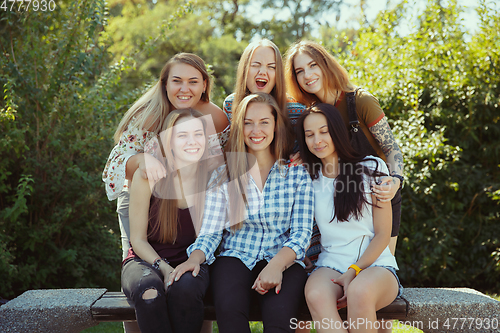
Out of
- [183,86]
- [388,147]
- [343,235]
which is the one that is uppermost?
[183,86]

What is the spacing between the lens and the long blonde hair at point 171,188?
247cm

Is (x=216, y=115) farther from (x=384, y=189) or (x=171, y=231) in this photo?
(x=384, y=189)

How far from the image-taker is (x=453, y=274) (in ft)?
14.0

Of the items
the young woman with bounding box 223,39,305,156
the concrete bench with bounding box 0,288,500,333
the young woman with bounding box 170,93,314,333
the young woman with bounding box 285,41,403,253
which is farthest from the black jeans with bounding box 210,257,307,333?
the young woman with bounding box 223,39,305,156

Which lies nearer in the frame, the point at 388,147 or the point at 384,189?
the point at 384,189

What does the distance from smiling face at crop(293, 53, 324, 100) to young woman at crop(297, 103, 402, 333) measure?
26cm

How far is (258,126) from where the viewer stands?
8.34 feet

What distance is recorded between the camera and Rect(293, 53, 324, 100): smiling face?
2768mm

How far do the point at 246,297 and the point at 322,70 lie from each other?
147cm

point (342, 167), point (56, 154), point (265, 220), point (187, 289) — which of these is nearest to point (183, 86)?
point (265, 220)

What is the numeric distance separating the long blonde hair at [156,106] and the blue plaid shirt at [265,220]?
2.01ft

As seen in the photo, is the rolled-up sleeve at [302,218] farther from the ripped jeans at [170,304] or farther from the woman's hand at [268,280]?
the ripped jeans at [170,304]

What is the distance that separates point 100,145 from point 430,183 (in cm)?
316

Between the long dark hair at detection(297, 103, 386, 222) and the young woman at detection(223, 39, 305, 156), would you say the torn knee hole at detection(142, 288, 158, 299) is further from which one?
the young woman at detection(223, 39, 305, 156)
